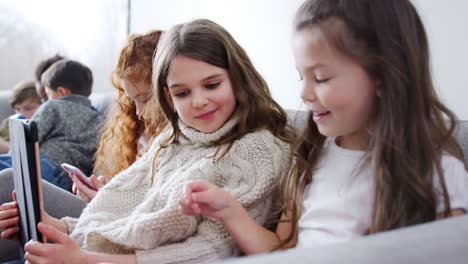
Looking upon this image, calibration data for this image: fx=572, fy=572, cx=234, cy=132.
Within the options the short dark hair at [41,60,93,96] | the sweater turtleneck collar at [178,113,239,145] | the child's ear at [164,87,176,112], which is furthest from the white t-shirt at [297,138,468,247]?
the short dark hair at [41,60,93,96]

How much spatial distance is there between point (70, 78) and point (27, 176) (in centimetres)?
130

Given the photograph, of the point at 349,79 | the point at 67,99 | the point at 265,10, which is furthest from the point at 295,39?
the point at 67,99

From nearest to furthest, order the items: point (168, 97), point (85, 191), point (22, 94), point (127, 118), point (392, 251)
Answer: point (392, 251) < point (168, 97) < point (85, 191) < point (127, 118) < point (22, 94)

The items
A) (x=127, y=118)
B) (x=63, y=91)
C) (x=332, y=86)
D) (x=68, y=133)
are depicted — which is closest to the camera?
(x=332, y=86)

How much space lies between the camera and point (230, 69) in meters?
1.13

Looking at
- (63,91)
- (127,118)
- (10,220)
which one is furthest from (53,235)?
(63,91)

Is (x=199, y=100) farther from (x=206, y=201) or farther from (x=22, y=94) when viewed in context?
(x=22, y=94)

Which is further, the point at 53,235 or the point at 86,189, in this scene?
the point at 86,189

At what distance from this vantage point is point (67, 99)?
84.2 inches

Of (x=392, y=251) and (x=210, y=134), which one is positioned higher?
(x=392, y=251)

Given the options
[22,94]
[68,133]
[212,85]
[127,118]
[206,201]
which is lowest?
[22,94]

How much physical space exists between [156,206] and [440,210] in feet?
1.65

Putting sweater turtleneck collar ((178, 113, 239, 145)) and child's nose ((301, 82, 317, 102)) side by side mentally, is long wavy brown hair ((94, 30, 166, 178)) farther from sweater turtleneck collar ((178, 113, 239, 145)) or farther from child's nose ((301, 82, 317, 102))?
child's nose ((301, 82, 317, 102))

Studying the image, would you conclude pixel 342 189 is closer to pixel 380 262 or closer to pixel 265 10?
pixel 380 262
